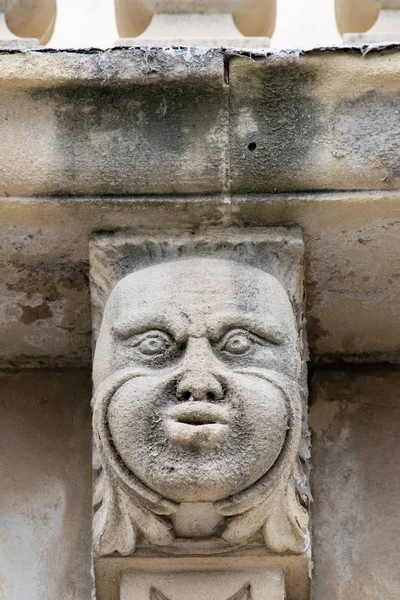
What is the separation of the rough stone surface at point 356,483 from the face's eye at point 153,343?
52 cm

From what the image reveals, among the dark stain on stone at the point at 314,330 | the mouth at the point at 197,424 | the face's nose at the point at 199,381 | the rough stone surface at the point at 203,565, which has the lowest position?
the rough stone surface at the point at 203,565

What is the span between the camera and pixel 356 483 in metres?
2.65

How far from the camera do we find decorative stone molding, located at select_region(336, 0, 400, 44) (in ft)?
8.48

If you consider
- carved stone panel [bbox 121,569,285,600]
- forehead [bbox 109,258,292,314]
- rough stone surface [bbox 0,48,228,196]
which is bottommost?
carved stone panel [bbox 121,569,285,600]

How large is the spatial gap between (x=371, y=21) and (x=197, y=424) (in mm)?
915

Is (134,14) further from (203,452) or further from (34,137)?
(203,452)

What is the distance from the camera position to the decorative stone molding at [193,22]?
2580 millimetres

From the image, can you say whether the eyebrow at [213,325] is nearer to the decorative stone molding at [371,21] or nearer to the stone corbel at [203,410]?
the stone corbel at [203,410]

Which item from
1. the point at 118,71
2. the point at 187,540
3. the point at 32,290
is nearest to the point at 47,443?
the point at 32,290

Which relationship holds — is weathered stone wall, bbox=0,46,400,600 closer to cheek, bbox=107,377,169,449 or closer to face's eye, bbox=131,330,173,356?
face's eye, bbox=131,330,173,356

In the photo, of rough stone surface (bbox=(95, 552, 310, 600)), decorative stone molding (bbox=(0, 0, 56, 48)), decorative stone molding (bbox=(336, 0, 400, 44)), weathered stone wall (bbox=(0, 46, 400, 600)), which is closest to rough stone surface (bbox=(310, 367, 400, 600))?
weathered stone wall (bbox=(0, 46, 400, 600))

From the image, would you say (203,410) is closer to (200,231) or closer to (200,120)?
(200,231)

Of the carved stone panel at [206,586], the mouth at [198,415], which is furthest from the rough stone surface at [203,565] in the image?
the mouth at [198,415]

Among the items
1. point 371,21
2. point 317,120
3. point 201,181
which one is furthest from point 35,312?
point 371,21
